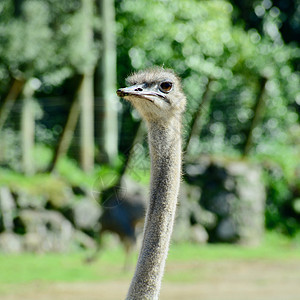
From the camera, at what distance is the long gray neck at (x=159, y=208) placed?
205cm

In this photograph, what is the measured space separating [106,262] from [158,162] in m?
6.22

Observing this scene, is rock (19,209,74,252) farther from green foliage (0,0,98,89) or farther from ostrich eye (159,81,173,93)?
ostrich eye (159,81,173,93)

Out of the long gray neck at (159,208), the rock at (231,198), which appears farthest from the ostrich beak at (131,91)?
the rock at (231,198)

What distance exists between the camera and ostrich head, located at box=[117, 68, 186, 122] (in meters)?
2.16

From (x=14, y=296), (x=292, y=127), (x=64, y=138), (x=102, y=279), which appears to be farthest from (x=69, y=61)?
(x=292, y=127)

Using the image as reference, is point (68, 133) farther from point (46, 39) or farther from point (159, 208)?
point (159, 208)

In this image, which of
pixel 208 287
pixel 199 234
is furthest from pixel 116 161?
pixel 208 287

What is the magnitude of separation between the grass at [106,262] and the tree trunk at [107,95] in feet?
5.43

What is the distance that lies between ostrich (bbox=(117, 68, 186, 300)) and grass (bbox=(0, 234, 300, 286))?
195 inches

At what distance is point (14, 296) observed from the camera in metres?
6.38

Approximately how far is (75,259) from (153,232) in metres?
6.25

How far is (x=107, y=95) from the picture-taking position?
1066 cm

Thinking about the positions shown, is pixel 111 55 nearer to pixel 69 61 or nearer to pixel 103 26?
pixel 103 26

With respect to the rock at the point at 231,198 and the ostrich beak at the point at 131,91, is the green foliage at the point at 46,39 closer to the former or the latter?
the rock at the point at 231,198
